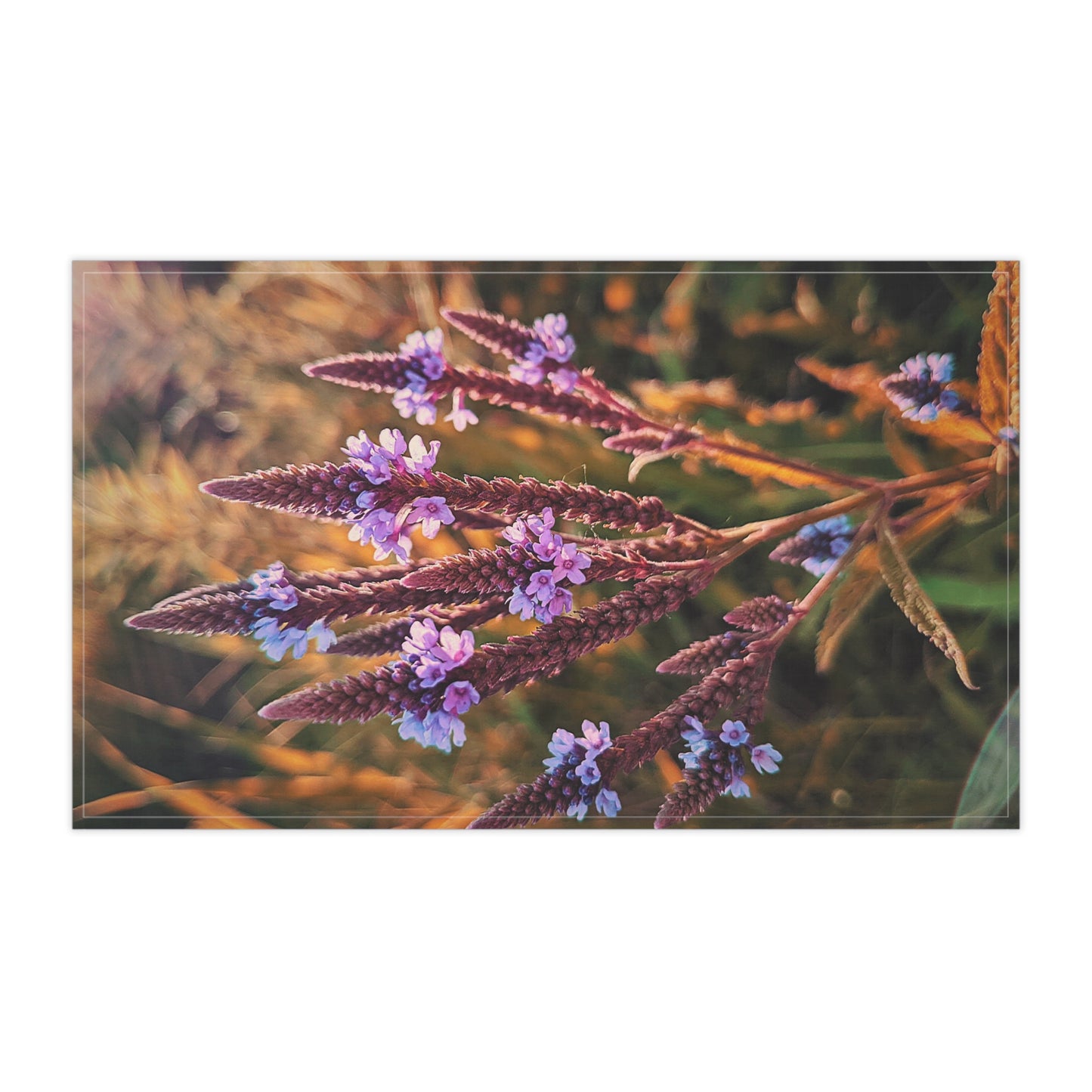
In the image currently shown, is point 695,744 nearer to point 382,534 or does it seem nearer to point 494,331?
point 382,534

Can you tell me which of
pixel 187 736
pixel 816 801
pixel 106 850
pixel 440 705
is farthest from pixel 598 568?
pixel 106 850

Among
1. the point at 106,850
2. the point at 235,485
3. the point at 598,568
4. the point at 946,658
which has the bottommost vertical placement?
the point at 106,850

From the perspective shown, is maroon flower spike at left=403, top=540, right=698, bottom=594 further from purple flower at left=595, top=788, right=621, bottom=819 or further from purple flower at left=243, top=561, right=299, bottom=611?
purple flower at left=595, top=788, right=621, bottom=819

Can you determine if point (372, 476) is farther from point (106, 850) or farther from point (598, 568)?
point (106, 850)

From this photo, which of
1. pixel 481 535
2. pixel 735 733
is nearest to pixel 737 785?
pixel 735 733

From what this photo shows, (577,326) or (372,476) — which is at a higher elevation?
(577,326)
